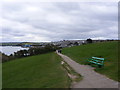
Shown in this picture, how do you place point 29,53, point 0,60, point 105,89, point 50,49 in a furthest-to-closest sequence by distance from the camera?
point 50,49
point 29,53
point 0,60
point 105,89

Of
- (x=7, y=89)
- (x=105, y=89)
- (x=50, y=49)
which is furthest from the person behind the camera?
(x=50, y=49)

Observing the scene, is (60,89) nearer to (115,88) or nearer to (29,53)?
(115,88)

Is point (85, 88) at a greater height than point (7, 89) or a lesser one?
greater

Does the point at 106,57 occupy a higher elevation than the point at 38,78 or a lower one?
higher

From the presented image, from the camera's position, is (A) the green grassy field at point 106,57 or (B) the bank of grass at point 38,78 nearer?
(B) the bank of grass at point 38,78

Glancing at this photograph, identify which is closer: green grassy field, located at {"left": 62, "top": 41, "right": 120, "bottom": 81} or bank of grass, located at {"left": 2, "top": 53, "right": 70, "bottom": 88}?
bank of grass, located at {"left": 2, "top": 53, "right": 70, "bottom": 88}

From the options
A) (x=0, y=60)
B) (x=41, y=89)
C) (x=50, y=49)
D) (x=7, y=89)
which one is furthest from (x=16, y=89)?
(x=50, y=49)

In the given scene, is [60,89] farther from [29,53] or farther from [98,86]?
[29,53]

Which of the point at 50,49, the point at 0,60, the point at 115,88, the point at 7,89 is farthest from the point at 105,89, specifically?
the point at 50,49

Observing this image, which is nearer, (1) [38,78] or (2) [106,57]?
(1) [38,78]

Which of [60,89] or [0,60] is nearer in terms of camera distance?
[60,89]

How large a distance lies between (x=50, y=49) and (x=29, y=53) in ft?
28.5

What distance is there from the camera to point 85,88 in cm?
702

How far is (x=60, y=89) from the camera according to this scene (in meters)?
6.93
